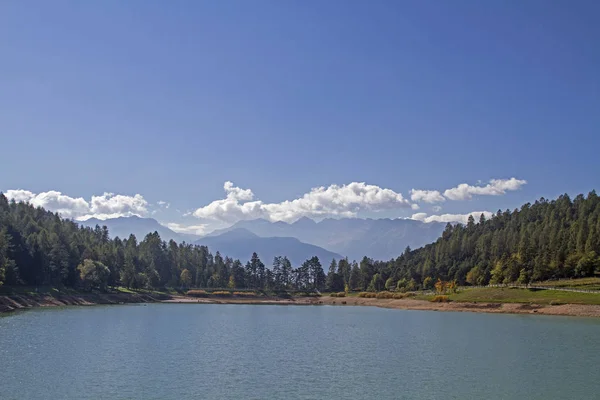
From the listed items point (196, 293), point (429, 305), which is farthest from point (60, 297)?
point (429, 305)

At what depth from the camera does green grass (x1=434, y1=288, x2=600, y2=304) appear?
109m

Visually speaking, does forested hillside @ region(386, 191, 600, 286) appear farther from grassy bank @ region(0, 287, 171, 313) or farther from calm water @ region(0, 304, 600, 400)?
grassy bank @ region(0, 287, 171, 313)

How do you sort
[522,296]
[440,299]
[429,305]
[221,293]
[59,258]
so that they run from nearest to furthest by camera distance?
[522,296] → [429,305] → [59,258] → [440,299] → [221,293]

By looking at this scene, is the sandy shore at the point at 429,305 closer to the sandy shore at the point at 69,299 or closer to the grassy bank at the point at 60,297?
the sandy shore at the point at 69,299

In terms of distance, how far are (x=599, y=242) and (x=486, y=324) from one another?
259 feet

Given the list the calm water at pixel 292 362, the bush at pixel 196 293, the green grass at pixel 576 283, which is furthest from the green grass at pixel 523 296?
the bush at pixel 196 293

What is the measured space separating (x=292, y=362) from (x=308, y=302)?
134 metres

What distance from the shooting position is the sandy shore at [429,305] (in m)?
104

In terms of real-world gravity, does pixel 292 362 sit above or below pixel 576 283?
below

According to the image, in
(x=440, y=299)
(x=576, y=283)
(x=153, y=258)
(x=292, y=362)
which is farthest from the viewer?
(x=153, y=258)

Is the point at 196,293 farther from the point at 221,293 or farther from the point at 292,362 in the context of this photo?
the point at 292,362

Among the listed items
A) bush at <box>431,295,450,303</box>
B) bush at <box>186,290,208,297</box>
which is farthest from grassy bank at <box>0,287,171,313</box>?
bush at <box>431,295,450,303</box>

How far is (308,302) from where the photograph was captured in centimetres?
18000

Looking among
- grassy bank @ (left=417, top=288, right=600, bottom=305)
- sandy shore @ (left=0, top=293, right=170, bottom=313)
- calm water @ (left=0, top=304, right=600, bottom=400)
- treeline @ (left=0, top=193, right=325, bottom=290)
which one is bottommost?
calm water @ (left=0, top=304, right=600, bottom=400)
